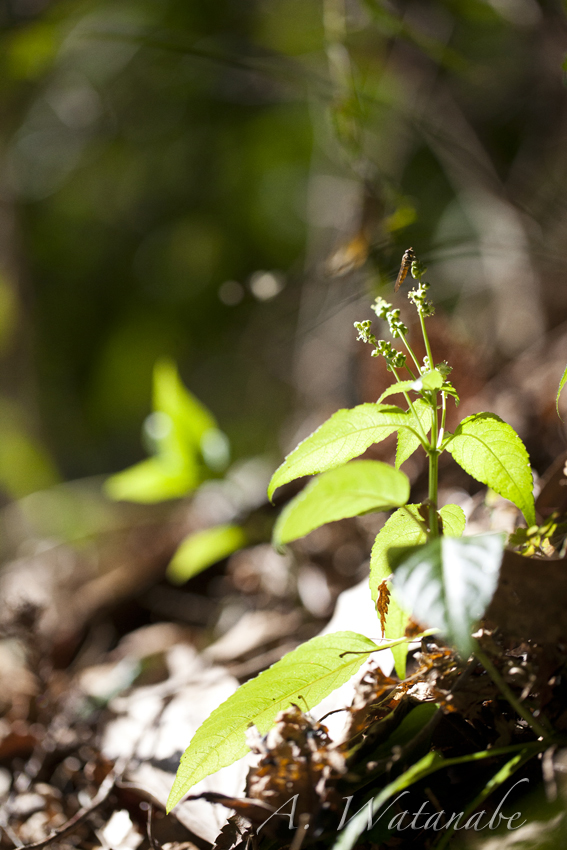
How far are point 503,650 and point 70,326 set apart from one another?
4674mm

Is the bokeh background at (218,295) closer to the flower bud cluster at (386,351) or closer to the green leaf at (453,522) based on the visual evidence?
the green leaf at (453,522)

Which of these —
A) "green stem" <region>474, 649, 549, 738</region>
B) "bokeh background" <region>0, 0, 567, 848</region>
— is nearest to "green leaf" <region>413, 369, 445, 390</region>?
"green stem" <region>474, 649, 549, 738</region>

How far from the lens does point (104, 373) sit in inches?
176

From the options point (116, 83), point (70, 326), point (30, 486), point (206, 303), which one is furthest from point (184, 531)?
point (116, 83)

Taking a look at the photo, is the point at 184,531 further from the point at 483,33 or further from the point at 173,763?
the point at 483,33

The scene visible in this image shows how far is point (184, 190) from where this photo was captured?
178 inches

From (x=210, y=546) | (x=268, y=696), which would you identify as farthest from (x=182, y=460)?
(x=268, y=696)

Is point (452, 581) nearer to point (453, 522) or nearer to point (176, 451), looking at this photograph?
point (453, 522)

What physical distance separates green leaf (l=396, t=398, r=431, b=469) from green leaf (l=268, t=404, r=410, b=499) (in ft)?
0.06

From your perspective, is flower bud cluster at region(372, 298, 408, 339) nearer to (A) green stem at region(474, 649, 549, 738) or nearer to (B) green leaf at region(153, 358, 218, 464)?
(A) green stem at region(474, 649, 549, 738)

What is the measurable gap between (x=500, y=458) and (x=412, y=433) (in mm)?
108

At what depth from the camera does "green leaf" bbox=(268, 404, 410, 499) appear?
630mm

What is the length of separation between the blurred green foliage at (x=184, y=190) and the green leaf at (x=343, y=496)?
222 centimetres

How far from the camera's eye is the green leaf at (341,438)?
0.63 m
